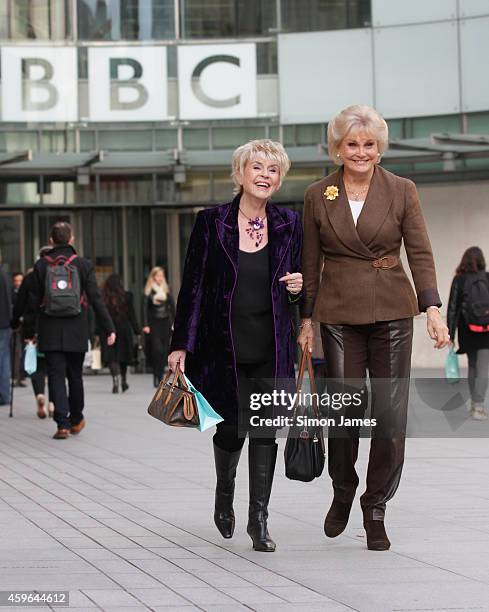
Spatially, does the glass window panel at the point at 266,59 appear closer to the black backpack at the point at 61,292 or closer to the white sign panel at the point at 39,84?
the white sign panel at the point at 39,84

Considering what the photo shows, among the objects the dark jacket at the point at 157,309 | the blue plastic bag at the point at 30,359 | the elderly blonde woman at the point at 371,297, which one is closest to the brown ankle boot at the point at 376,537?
the elderly blonde woman at the point at 371,297

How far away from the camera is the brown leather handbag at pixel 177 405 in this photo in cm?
660

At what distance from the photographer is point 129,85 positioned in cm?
2373

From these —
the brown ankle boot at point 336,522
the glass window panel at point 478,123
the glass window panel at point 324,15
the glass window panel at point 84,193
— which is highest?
the glass window panel at point 324,15

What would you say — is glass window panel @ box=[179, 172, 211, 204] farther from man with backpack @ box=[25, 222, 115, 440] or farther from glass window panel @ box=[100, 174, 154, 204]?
man with backpack @ box=[25, 222, 115, 440]

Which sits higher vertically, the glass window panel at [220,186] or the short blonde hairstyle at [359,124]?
the glass window panel at [220,186]

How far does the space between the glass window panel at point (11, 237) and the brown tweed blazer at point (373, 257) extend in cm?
1787

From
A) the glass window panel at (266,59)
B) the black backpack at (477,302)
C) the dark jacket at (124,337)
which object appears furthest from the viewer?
the glass window panel at (266,59)

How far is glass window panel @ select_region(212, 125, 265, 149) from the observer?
23750 millimetres

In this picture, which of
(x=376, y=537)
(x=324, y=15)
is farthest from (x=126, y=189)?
(x=376, y=537)

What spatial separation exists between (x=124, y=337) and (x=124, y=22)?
6.75m

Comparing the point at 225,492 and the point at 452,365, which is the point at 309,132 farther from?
the point at 225,492

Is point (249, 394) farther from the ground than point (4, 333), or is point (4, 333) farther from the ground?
point (4, 333)

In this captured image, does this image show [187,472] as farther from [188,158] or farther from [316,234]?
[188,158]
